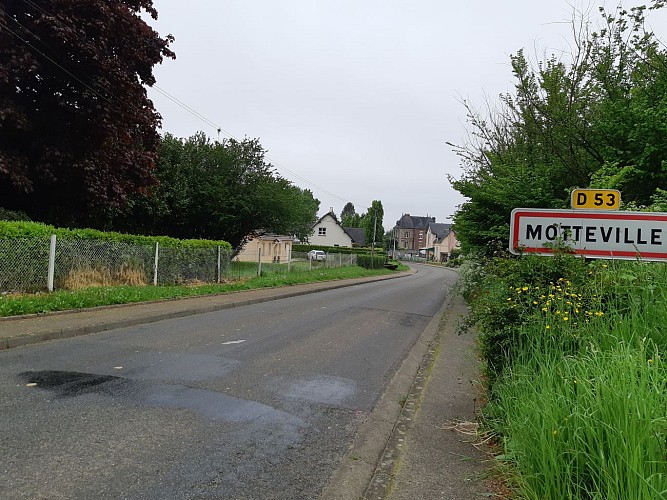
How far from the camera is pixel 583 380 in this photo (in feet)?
9.12

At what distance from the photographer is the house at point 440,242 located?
93312 mm

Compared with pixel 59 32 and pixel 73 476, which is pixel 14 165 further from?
pixel 73 476

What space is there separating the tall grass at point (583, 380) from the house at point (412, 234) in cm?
13504

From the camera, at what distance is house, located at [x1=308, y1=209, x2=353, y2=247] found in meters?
89.4

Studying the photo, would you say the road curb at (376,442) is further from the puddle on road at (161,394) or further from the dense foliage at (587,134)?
the dense foliage at (587,134)

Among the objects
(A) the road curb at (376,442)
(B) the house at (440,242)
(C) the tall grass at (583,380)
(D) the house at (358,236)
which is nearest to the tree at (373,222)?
(D) the house at (358,236)

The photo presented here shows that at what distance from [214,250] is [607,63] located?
1413 centimetres

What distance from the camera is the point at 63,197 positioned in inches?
623

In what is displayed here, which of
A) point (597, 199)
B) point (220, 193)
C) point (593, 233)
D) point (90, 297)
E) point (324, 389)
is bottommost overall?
point (324, 389)

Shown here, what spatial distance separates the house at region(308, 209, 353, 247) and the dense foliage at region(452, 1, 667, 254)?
76718 millimetres

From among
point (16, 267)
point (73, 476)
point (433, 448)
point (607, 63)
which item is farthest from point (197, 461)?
point (607, 63)

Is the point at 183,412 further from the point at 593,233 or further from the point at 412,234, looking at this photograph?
the point at 412,234

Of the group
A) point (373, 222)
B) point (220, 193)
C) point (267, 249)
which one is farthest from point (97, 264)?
point (373, 222)

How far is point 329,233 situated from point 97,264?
7670cm
